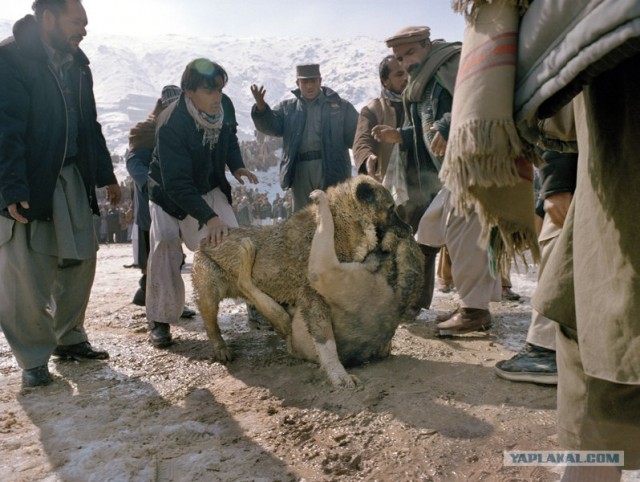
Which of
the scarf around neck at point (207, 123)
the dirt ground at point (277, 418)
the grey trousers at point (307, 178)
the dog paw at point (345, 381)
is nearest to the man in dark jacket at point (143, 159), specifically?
the scarf around neck at point (207, 123)

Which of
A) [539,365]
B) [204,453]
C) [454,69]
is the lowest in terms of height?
[204,453]

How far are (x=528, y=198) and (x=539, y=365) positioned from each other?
5.56ft

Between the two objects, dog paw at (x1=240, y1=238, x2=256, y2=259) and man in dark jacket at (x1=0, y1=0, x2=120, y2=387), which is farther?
dog paw at (x1=240, y1=238, x2=256, y2=259)

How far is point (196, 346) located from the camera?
4.58m

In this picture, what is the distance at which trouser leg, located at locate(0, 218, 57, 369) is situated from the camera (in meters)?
3.64

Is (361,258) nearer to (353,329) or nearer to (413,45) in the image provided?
(353,329)

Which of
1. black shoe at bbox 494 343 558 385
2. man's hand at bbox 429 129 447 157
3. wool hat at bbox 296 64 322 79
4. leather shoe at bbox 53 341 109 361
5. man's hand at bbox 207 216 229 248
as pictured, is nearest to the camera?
black shoe at bbox 494 343 558 385

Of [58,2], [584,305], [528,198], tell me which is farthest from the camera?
[58,2]

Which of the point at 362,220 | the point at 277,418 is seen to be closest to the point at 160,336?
the point at 277,418

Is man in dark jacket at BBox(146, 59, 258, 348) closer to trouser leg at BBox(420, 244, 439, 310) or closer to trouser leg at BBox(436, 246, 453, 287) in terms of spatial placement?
trouser leg at BBox(420, 244, 439, 310)

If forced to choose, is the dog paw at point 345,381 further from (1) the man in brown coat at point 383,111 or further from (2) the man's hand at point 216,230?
(1) the man in brown coat at point 383,111

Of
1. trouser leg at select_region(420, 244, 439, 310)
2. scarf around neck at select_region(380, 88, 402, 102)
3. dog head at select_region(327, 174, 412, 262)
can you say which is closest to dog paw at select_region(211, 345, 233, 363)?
dog head at select_region(327, 174, 412, 262)

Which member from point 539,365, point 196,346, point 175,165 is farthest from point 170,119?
point 539,365

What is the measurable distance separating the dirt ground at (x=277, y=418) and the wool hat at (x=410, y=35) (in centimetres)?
245
